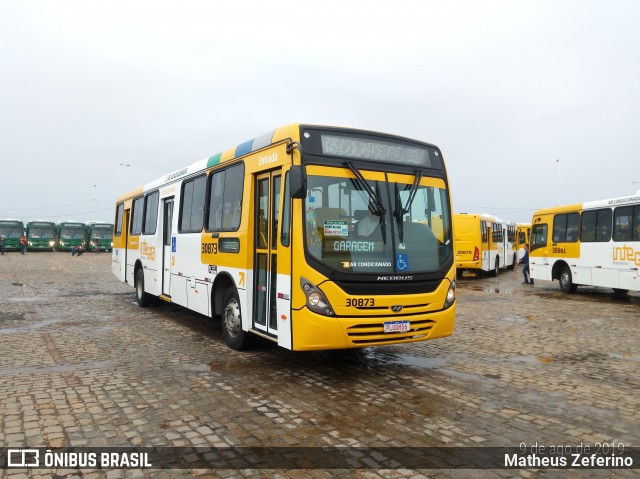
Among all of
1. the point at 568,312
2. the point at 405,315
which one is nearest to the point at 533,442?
the point at 405,315

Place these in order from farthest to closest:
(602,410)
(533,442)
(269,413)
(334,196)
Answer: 1. (334,196)
2. (602,410)
3. (269,413)
4. (533,442)

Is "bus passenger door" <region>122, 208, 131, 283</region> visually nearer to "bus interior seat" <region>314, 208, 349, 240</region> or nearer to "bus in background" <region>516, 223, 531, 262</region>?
"bus interior seat" <region>314, 208, 349, 240</region>

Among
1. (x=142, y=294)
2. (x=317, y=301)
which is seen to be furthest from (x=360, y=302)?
(x=142, y=294)

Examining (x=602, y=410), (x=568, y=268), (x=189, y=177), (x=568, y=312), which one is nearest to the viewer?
(x=602, y=410)

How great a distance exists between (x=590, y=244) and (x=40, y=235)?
4902 cm

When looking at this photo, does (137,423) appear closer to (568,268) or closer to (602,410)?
(602,410)

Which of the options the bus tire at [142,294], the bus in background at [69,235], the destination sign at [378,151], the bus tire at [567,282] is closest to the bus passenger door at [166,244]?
the bus tire at [142,294]

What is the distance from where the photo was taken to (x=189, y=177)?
10.4 m

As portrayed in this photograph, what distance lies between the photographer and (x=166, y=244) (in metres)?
11.5

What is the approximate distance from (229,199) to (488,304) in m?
9.96

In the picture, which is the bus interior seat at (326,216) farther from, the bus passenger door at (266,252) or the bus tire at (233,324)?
the bus tire at (233,324)

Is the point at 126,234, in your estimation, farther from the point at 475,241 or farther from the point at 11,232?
the point at 11,232

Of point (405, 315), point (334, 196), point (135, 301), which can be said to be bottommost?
point (135, 301)

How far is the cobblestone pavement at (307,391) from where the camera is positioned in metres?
4.65
